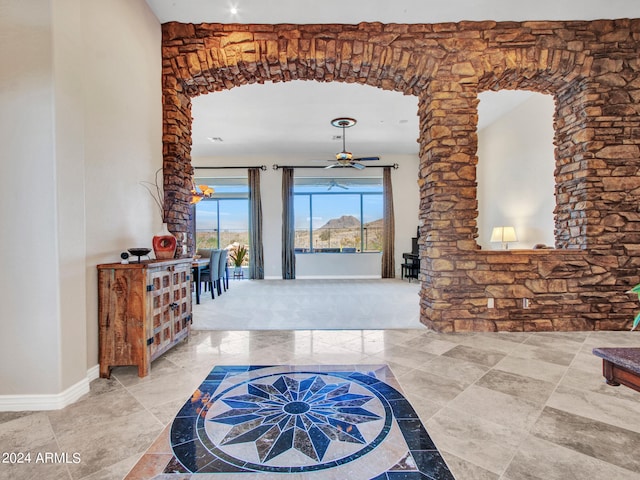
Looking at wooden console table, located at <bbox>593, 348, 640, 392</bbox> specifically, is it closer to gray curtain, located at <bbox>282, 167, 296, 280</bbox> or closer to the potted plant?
gray curtain, located at <bbox>282, 167, 296, 280</bbox>

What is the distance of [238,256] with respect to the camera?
873 centimetres

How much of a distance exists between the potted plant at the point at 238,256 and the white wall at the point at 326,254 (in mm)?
753

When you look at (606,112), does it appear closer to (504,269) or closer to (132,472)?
(504,269)

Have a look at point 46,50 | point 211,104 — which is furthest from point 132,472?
point 211,104

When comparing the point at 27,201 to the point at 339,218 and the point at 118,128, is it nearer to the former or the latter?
the point at 118,128

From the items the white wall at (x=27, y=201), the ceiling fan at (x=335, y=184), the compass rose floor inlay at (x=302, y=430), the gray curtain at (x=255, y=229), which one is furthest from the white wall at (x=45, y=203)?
the ceiling fan at (x=335, y=184)

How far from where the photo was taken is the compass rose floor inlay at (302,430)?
1415 mm

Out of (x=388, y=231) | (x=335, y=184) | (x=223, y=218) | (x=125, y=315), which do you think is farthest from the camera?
(x=223, y=218)

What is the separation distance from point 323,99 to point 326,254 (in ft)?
14.9

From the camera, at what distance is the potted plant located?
8.73 metres

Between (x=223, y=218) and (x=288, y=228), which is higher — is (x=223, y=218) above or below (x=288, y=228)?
above

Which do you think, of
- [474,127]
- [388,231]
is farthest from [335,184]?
Result: [474,127]

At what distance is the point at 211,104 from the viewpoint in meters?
5.26

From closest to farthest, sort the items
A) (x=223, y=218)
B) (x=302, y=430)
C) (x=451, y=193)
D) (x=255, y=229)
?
(x=302, y=430)
(x=451, y=193)
(x=255, y=229)
(x=223, y=218)
